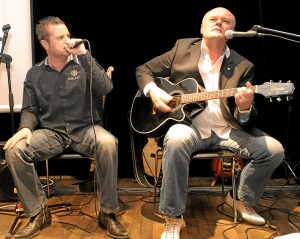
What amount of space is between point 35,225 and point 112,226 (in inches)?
18.9

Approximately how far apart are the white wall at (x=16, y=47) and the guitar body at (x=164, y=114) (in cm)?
128

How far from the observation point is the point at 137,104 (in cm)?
289

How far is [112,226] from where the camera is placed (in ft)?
8.10

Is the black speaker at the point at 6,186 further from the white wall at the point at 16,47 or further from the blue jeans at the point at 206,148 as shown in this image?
the blue jeans at the point at 206,148

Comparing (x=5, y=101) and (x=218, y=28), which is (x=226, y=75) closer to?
(x=218, y=28)

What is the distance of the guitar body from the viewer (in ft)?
8.77

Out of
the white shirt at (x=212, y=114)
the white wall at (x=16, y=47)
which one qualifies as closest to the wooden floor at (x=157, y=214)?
the white shirt at (x=212, y=114)

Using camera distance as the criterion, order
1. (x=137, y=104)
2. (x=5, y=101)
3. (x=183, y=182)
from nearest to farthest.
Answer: (x=183, y=182) < (x=137, y=104) < (x=5, y=101)

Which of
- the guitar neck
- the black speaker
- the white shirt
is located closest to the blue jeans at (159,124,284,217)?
the white shirt

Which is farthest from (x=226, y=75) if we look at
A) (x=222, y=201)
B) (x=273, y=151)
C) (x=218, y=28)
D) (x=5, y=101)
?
(x=5, y=101)

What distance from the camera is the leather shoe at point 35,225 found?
2439mm

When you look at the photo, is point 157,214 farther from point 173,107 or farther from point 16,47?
point 16,47

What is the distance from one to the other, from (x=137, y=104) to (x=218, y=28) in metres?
0.77

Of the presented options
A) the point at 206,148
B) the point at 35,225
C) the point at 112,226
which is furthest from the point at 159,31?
the point at 35,225
